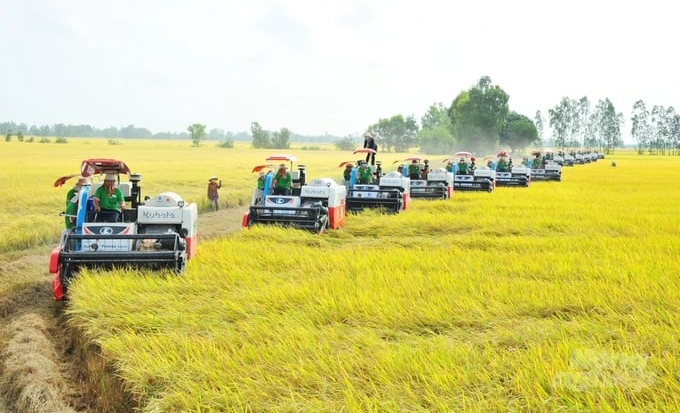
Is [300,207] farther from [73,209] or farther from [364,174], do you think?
[364,174]

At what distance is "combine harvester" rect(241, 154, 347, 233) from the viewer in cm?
1204

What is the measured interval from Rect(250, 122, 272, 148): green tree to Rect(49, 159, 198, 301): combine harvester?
97.9 metres

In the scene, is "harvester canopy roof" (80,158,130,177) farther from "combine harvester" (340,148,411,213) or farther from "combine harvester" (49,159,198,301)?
"combine harvester" (340,148,411,213)

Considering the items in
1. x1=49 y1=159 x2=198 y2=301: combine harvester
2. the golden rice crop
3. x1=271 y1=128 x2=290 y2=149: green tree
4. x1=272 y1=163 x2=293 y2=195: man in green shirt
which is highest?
x1=271 y1=128 x2=290 y2=149: green tree

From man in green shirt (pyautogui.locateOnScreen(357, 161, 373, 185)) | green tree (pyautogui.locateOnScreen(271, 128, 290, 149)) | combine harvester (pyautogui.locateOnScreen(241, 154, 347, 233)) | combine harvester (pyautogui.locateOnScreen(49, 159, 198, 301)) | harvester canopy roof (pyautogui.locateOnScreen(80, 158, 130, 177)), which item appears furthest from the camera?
green tree (pyautogui.locateOnScreen(271, 128, 290, 149))

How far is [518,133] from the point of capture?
88.8 meters

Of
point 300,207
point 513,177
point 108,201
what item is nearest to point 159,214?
point 108,201

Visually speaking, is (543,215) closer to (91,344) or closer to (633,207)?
(633,207)

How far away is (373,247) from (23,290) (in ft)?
17.3

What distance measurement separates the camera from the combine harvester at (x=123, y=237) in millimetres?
7363

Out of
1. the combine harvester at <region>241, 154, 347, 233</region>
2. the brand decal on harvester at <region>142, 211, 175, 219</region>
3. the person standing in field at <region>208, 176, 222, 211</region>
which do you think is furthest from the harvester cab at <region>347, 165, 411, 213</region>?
the brand decal on harvester at <region>142, 211, 175, 219</region>

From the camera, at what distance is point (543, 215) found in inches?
578

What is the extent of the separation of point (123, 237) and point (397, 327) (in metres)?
3.82

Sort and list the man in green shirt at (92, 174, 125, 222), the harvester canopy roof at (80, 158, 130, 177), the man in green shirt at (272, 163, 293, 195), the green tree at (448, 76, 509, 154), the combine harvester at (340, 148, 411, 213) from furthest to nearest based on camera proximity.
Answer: the green tree at (448, 76, 509, 154)
the combine harvester at (340, 148, 411, 213)
the man in green shirt at (272, 163, 293, 195)
the man in green shirt at (92, 174, 125, 222)
the harvester canopy roof at (80, 158, 130, 177)
